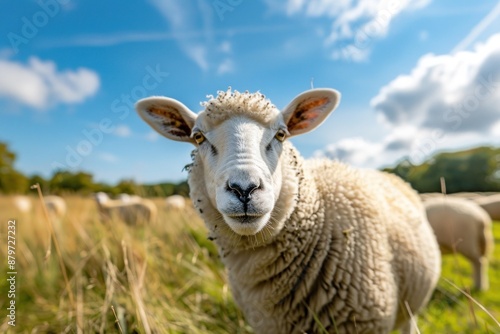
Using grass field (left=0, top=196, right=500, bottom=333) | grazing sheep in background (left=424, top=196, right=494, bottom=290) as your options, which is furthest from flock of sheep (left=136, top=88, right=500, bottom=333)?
grazing sheep in background (left=424, top=196, right=494, bottom=290)

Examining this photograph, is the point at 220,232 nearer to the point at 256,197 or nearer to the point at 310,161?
the point at 256,197

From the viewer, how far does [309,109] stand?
8.45 ft

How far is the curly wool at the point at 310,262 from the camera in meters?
2.25

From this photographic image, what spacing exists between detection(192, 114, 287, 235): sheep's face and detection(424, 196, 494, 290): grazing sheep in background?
5.47 m

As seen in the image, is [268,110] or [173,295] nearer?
[268,110]

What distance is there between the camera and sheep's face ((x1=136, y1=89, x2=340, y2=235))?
188cm

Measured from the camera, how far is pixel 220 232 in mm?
2328

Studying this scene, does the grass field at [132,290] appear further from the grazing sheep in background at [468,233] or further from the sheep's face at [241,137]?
the sheep's face at [241,137]

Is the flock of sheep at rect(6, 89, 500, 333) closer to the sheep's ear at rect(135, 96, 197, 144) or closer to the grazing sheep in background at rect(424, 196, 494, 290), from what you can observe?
the sheep's ear at rect(135, 96, 197, 144)

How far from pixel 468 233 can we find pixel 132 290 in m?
6.36

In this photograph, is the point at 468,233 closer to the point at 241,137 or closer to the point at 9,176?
the point at 241,137

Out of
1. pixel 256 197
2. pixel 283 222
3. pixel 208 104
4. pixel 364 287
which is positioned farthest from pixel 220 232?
pixel 364 287

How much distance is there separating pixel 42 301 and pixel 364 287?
3.81 m

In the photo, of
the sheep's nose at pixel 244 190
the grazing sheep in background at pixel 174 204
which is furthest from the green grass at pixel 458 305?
the grazing sheep in background at pixel 174 204
